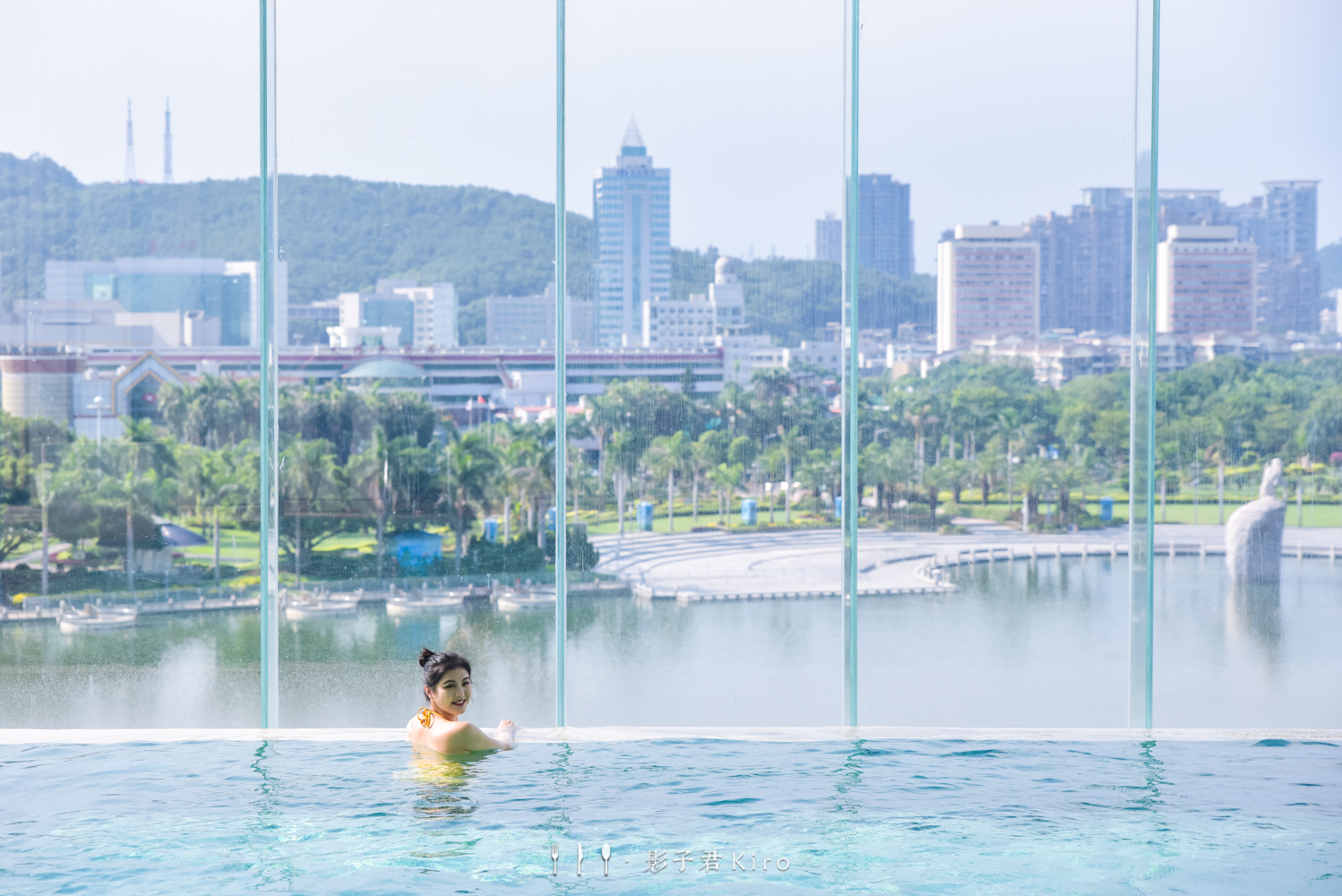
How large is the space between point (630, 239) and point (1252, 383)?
10.5 feet

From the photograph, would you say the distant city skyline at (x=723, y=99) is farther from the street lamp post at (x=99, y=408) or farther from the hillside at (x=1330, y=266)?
the street lamp post at (x=99, y=408)

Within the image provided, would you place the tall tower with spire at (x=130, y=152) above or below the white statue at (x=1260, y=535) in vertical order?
above

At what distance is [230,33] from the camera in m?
5.87

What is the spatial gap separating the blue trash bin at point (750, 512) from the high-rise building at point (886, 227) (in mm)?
1368

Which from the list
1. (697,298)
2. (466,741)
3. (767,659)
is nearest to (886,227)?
(697,298)

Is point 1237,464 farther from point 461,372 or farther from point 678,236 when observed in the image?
point 461,372

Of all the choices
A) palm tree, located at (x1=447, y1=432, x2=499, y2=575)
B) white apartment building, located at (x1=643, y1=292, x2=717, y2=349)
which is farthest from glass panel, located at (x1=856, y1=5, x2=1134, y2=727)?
palm tree, located at (x1=447, y1=432, x2=499, y2=575)

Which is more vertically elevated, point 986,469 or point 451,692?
point 986,469

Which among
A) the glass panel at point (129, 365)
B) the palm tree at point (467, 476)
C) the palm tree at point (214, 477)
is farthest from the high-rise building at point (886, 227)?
the palm tree at point (214, 477)

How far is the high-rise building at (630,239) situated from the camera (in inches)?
232

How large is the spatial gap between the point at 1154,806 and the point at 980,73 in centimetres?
351

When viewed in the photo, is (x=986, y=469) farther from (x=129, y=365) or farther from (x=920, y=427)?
(x=129, y=365)

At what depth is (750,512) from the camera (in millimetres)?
6488

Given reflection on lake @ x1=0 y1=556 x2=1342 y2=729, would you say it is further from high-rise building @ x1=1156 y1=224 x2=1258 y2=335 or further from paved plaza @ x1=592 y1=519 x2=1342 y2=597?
high-rise building @ x1=1156 y1=224 x2=1258 y2=335
